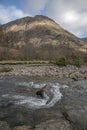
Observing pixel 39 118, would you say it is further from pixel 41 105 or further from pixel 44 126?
pixel 41 105

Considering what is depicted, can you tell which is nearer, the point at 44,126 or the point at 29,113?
the point at 44,126

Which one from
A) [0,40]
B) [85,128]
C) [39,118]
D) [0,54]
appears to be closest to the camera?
[85,128]

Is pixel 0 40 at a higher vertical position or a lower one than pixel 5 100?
higher

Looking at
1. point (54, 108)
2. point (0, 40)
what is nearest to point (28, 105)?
point (54, 108)

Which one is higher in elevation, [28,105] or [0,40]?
[0,40]

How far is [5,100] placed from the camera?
16547mm

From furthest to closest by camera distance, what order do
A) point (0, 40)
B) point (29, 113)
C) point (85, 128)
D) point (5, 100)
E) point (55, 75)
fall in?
point (0, 40) < point (55, 75) < point (5, 100) < point (29, 113) < point (85, 128)

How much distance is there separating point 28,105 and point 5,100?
229 cm

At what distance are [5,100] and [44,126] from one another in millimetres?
6737

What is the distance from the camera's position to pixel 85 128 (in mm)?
10883

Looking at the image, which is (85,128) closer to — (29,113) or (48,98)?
(29,113)

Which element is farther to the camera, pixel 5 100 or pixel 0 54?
pixel 0 54

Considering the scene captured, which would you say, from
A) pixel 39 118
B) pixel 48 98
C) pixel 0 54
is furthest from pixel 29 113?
pixel 0 54

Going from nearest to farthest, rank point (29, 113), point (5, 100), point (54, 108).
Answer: point (29, 113) < point (54, 108) < point (5, 100)
